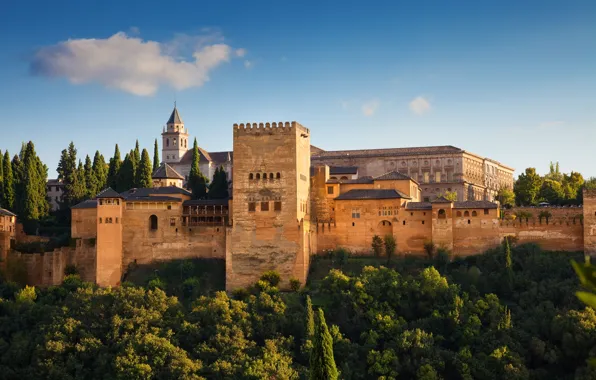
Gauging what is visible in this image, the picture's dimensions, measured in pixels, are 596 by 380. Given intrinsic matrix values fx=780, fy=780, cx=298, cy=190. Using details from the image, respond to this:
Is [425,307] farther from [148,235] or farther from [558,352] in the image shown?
[148,235]

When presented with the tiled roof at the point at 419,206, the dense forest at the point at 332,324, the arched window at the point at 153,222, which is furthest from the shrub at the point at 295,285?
the arched window at the point at 153,222

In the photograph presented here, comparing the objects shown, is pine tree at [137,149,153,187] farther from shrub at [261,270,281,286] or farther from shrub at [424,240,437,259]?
shrub at [424,240,437,259]

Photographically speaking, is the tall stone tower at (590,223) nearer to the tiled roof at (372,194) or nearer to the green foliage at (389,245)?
the tiled roof at (372,194)

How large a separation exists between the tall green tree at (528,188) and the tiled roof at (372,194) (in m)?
14.9

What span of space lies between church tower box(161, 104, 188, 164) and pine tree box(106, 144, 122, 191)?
86.2ft

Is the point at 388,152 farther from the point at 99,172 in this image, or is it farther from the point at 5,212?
the point at 5,212

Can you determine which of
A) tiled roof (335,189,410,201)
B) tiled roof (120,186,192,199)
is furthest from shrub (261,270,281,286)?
tiled roof (120,186,192,199)

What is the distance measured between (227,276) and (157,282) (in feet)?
11.8

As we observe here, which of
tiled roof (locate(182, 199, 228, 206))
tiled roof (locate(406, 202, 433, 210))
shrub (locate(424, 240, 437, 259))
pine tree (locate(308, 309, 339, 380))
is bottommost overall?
pine tree (locate(308, 309, 339, 380))

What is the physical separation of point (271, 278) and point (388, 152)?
2834 centimetres

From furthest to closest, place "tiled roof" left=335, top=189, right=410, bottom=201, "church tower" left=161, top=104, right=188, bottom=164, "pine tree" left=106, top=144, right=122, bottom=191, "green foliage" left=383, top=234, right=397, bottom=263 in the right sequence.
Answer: "church tower" left=161, top=104, right=188, bottom=164 → "pine tree" left=106, top=144, right=122, bottom=191 → "tiled roof" left=335, top=189, right=410, bottom=201 → "green foliage" left=383, top=234, right=397, bottom=263

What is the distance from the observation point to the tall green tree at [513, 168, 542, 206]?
55094mm

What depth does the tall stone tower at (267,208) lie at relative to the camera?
4038 centimetres

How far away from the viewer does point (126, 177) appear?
2074 inches
